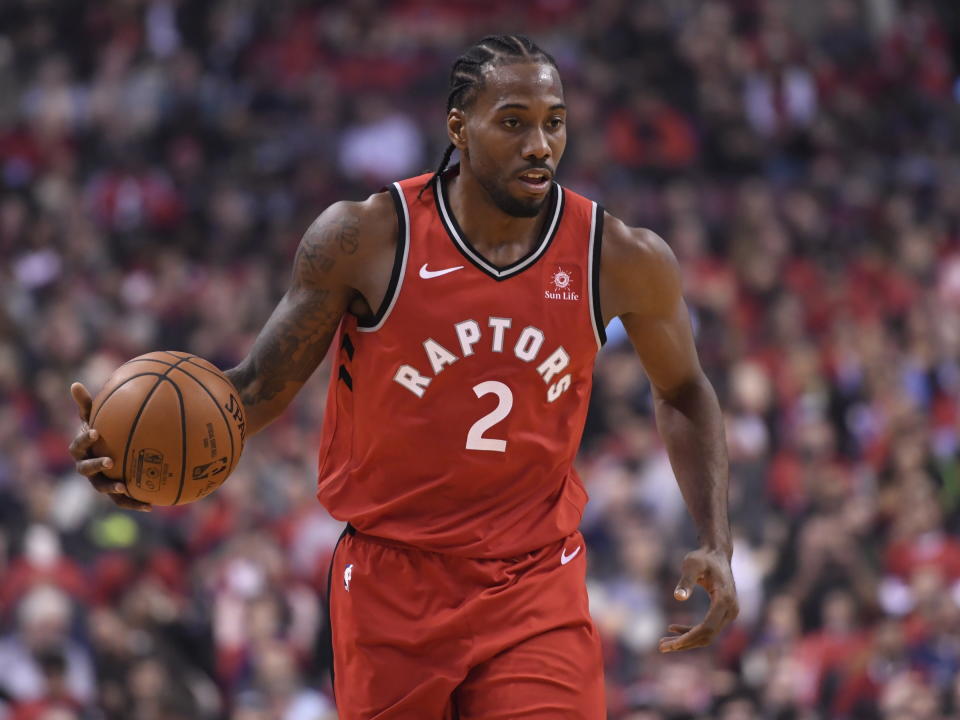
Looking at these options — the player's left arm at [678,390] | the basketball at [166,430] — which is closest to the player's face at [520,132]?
the player's left arm at [678,390]

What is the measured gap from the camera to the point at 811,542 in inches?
355

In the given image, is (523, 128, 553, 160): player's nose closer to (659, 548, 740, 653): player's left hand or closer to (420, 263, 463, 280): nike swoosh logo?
(420, 263, 463, 280): nike swoosh logo

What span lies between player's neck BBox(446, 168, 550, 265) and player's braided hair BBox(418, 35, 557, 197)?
0.42 ft

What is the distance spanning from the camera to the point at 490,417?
393 centimetres

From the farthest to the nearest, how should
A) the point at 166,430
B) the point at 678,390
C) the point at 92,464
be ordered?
the point at 678,390, the point at 166,430, the point at 92,464

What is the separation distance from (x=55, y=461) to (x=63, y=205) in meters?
3.22

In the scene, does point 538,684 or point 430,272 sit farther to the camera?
point 430,272

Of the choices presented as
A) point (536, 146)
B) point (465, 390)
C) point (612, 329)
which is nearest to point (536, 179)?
point (536, 146)

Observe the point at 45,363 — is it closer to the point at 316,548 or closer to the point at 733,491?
the point at 316,548

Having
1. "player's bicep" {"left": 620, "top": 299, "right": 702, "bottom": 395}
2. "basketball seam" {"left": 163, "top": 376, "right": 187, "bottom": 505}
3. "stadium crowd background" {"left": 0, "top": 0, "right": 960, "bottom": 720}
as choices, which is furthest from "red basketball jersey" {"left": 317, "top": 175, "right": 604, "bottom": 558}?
"stadium crowd background" {"left": 0, "top": 0, "right": 960, "bottom": 720}

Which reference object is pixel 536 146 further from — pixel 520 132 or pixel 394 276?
pixel 394 276

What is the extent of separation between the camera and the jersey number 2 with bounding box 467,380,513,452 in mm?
3928

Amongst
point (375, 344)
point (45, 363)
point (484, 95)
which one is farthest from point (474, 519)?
point (45, 363)

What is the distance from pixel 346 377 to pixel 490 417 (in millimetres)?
433
